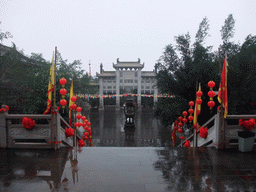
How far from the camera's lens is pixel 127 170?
379 centimetres

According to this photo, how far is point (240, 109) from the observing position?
33.0 ft

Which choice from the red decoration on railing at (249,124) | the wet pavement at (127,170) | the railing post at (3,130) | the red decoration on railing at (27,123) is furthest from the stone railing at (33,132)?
the red decoration on railing at (249,124)

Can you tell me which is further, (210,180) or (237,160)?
(237,160)

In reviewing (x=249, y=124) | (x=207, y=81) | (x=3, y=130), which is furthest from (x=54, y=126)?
(x=207, y=81)

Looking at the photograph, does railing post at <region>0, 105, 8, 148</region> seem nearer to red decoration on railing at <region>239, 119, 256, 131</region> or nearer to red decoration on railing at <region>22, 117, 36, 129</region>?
red decoration on railing at <region>22, 117, 36, 129</region>

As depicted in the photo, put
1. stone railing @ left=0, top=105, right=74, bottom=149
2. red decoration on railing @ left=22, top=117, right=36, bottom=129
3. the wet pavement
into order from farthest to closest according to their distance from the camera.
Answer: stone railing @ left=0, top=105, right=74, bottom=149, red decoration on railing @ left=22, top=117, right=36, bottom=129, the wet pavement

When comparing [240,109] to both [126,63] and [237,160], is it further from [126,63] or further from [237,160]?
[126,63]

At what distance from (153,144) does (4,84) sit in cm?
1015

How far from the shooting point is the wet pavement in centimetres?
313

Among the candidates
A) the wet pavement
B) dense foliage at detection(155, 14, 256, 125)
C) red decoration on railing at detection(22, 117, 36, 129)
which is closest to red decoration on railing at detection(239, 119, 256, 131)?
the wet pavement

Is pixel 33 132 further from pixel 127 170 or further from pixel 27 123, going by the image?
pixel 127 170

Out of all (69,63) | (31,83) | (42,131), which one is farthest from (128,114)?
(42,131)

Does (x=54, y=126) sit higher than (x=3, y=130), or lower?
higher

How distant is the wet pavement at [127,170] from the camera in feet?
10.3
